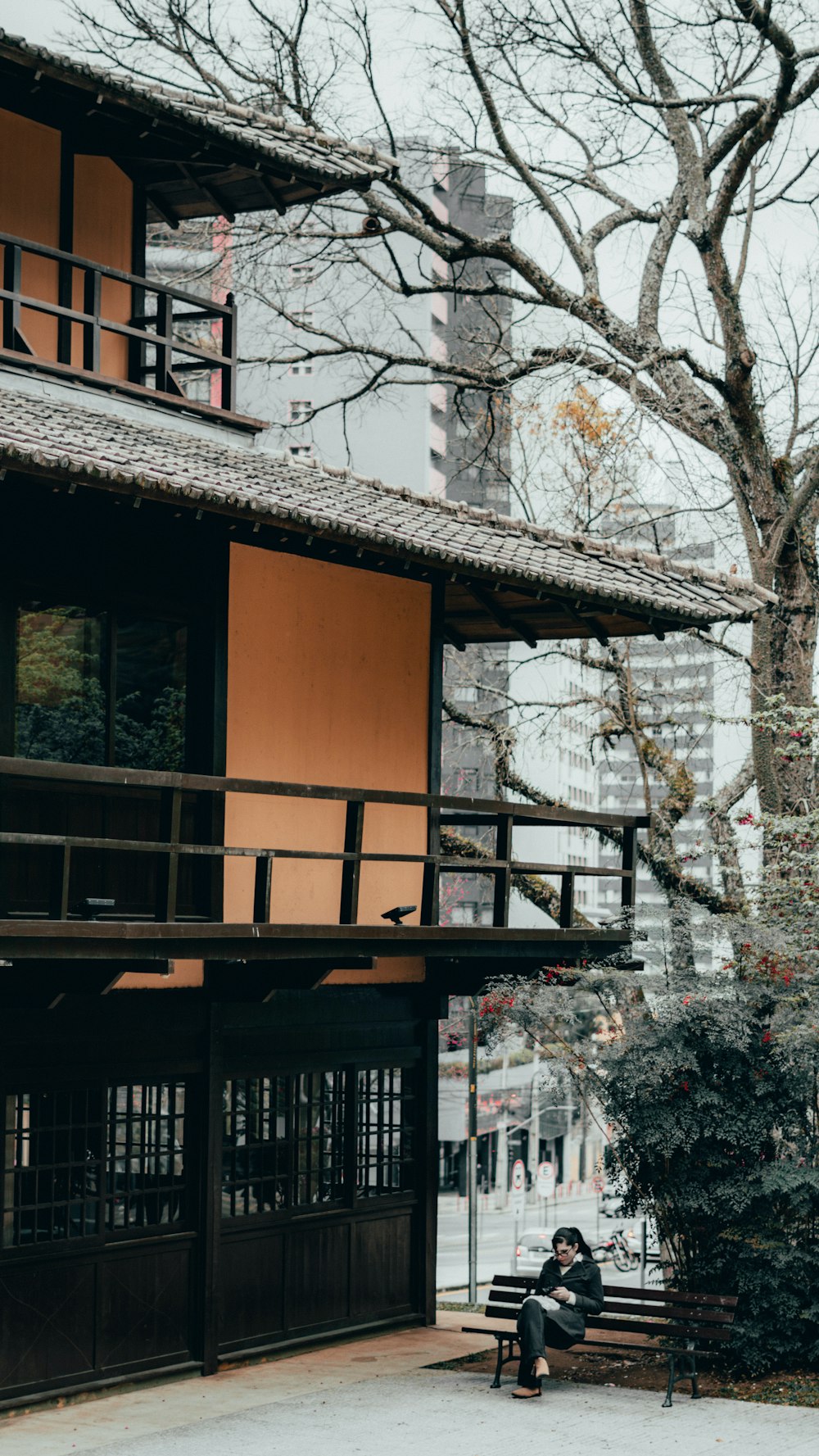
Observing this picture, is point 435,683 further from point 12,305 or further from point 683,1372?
point 683,1372

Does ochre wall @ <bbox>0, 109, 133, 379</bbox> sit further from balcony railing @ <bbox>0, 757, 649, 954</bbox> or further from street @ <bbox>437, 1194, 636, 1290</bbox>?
street @ <bbox>437, 1194, 636, 1290</bbox>

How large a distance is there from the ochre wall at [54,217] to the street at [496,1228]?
89.6 ft

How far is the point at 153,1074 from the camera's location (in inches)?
461

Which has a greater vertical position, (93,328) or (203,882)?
(93,328)

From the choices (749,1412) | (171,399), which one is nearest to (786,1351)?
(749,1412)

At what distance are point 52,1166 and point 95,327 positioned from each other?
21.0 ft

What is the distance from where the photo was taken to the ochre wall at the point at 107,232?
1371 centimetres

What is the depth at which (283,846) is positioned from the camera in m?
12.3

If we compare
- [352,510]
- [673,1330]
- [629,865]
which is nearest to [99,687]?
[352,510]

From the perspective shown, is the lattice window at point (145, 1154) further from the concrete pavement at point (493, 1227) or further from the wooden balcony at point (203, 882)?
the concrete pavement at point (493, 1227)

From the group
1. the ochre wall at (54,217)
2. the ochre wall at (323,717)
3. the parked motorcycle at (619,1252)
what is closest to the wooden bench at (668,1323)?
the ochre wall at (323,717)

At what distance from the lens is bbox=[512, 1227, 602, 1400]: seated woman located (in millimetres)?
11445

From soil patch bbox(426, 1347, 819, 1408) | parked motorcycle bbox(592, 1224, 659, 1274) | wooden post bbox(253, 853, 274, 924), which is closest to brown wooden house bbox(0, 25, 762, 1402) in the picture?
wooden post bbox(253, 853, 274, 924)

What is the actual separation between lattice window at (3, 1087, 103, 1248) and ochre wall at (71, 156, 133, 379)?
591 centimetres
